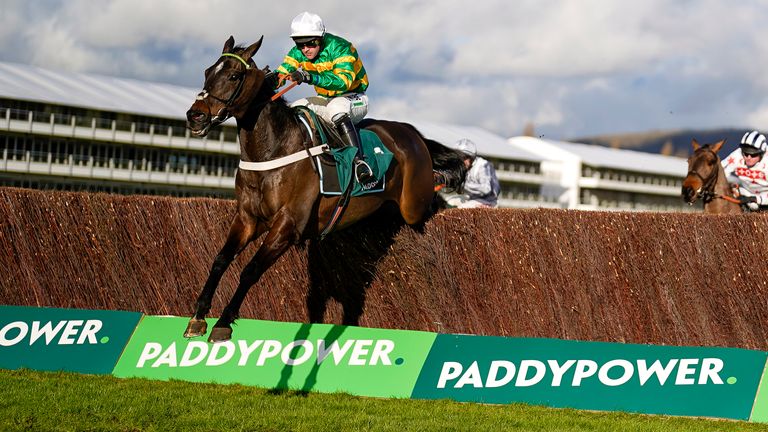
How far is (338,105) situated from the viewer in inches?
311

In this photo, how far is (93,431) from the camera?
5531mm

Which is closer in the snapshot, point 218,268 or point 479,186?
point 218,268

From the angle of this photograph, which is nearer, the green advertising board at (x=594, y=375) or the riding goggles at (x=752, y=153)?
the green advertising board at (x=594, y=375)

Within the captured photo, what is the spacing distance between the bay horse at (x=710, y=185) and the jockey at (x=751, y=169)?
0.10 meters

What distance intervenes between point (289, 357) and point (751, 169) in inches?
231

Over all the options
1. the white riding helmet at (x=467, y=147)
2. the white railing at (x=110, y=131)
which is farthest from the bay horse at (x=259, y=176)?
the white railing at (x=110, y=131)

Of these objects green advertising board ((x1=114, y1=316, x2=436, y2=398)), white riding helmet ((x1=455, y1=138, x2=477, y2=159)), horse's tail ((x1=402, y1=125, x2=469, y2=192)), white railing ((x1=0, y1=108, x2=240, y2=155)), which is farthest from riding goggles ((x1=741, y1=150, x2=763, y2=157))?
white railing ((x1=0, y1=108, x2=240, y2=155))

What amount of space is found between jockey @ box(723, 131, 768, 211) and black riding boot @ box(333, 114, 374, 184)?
4661 millimetres

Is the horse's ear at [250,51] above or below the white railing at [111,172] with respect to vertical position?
above

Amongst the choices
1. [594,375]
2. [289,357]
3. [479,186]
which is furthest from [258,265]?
[479,186]

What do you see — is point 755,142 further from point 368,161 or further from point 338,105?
point 338,105

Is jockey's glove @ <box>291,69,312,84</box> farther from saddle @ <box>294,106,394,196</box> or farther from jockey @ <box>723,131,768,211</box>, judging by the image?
jockey @ <box>723,131,768,211</box>

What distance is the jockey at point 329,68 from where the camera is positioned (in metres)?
7.72

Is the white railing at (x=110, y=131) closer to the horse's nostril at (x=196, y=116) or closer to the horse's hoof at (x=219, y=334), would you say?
the horse's nostril at (x=196, y=116)
